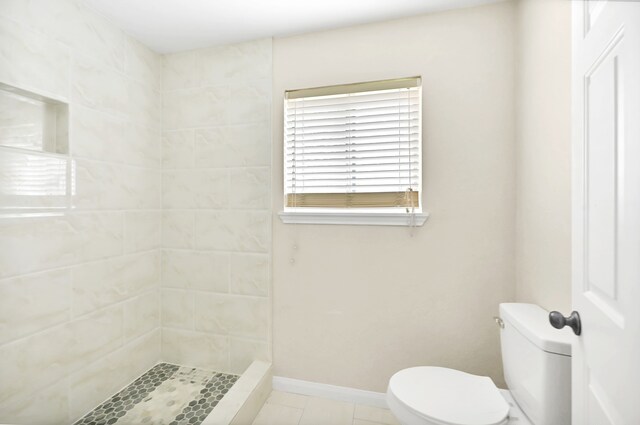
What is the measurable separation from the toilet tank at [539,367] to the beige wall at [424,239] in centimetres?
38

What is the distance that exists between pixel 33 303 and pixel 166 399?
0.84 metres

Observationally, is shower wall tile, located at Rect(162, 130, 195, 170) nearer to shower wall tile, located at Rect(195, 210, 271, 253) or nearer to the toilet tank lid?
shower wall tile, located at Rect(195, 210, 271, 253)

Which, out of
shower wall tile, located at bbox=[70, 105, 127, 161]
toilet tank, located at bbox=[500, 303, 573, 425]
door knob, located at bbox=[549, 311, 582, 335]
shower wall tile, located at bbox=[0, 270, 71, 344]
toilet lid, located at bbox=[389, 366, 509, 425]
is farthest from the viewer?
shower wall tile, located at bbox=[70, 105, 127, 161]

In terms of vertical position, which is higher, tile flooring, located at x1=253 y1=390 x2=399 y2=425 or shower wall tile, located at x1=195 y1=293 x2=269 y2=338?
shower wall tile, located at x1=195 y1=293 x2=269 y2=338

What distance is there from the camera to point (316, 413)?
166 centimetres

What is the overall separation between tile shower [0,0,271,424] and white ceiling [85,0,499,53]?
0.10 metres

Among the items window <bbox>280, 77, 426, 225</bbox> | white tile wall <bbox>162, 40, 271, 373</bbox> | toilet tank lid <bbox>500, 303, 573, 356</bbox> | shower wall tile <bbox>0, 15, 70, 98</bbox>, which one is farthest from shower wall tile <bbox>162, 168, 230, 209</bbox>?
toilet tank lid <bbox>500, 303, 573, 356</bbox>

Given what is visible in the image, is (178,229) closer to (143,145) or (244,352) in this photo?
(143,145)

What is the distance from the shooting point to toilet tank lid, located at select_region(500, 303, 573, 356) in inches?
38.9

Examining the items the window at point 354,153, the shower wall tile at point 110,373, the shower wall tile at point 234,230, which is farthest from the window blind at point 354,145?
the shower wall tile at point 110,373

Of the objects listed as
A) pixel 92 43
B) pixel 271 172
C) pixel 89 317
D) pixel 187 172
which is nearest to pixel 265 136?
pixel 271 172

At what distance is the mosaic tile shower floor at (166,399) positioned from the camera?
1528 millimetres

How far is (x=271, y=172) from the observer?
1857 millimetres

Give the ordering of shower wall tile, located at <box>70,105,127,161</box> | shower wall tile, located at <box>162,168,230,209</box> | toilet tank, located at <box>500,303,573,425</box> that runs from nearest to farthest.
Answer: toilet tank, located at <box>500,303,573,425</box>
shower wall tile, located at <box>70,105,127,161</box>
shower wall tile, located at <box>162,168,230,209</box>
